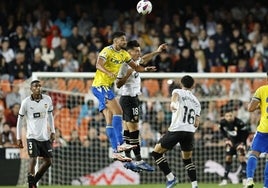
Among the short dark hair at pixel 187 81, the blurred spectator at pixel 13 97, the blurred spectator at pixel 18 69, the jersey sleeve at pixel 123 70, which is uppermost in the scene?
the blurred spectator at pixel 18 69

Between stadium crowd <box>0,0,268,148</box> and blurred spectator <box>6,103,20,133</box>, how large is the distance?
161cm

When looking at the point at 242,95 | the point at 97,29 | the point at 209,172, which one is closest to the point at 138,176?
the point at 209,172

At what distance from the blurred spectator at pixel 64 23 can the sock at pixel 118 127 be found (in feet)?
30.3

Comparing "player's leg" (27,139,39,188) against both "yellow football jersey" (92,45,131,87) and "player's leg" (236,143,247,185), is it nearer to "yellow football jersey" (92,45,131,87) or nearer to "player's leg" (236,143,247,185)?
"yellow football jersey" (92,45,131,87)

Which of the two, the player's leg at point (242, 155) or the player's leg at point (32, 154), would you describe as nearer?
the player's leg at point (32, 154)

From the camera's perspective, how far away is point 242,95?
22547 millimetres

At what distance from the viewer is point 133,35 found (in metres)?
24.8

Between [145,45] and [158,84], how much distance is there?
205 cm

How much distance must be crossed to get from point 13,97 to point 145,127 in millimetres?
3298

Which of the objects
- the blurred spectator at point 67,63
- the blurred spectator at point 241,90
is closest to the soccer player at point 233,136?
the blurred spectator at point 241,90

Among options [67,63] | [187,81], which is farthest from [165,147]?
[67,63]

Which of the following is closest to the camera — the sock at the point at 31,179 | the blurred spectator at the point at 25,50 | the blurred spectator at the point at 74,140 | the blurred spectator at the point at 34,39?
the sock at the point at 31,179

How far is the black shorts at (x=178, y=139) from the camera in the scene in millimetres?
15273

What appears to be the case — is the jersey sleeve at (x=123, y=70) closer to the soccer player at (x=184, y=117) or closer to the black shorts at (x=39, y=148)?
the soccer player at (x=184, y=117)
